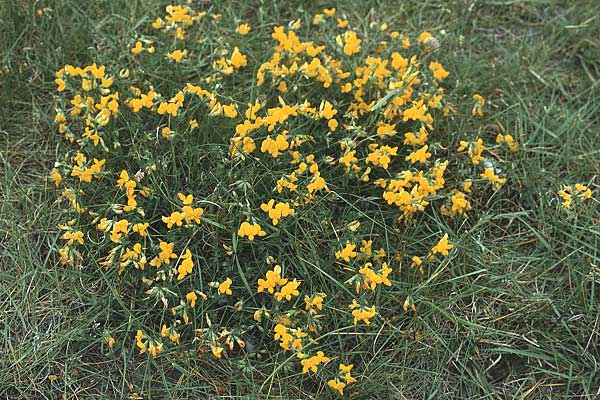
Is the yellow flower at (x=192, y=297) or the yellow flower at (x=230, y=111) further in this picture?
the yellow flower at (x=230, y=111)

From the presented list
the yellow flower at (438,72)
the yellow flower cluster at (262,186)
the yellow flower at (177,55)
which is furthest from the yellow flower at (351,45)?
the yellow flower at (177,55)

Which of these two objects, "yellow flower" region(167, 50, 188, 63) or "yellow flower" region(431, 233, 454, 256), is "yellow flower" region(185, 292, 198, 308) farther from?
"yellow flower" region(167, 50, 188, 63)

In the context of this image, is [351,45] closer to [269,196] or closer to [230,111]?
[230,111]

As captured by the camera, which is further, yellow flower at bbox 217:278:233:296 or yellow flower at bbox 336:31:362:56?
yellow flower at bbox 336:31:362:56

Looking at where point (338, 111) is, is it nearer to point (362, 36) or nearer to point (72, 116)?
point (362, 36)

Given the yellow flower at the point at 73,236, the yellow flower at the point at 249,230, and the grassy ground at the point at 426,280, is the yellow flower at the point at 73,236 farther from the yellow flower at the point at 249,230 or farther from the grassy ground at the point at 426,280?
the yellow flower at the point at 249,230

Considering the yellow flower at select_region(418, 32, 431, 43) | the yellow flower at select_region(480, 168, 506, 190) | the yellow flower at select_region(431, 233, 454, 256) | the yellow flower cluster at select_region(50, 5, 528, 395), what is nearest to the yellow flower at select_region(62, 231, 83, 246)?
the yellow flower cluster at select_region(50, 5, 528, 395)

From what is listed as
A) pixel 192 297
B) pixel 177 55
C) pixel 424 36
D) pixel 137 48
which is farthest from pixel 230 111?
pixel 424 36

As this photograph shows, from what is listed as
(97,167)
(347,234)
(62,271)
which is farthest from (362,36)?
(62,271)
